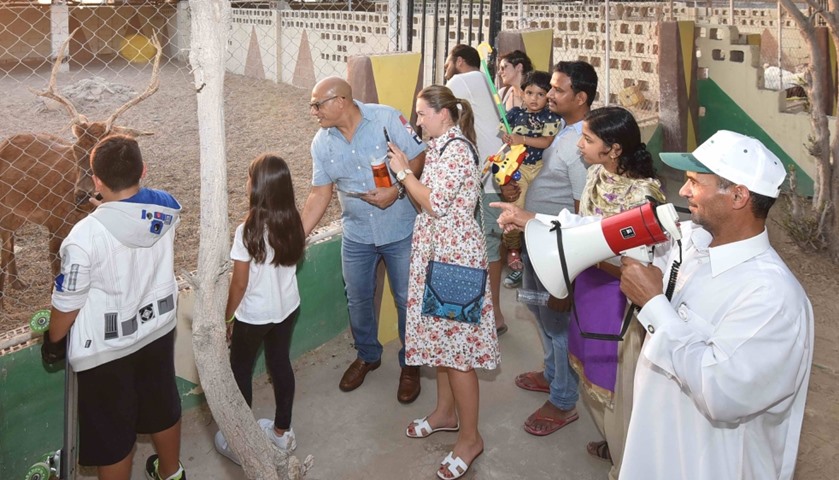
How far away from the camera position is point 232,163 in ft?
25.6

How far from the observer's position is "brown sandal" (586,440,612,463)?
366cm

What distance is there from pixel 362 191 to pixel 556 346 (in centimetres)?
129

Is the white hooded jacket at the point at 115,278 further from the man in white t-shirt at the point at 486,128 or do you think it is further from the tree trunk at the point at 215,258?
the man in white t-shirt at the point at 486,128

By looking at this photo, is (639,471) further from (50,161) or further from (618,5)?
(618,5)

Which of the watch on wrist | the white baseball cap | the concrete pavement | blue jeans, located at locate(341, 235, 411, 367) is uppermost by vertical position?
the white baseball cap

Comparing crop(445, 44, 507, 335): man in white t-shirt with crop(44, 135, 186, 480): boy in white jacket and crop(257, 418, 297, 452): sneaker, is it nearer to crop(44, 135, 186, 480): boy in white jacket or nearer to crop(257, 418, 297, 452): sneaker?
crop(257, 418, 297, 452): sneaker

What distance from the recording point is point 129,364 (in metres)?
2.90

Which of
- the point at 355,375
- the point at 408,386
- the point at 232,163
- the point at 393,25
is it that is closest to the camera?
the point at 408,386

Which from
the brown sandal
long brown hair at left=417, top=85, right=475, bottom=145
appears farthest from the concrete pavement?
long brown hair at left=417, top=85, right=475, bottom=145

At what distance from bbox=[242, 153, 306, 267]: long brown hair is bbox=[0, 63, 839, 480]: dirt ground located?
6.77 ft

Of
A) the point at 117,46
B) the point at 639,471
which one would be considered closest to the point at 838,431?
the point at 639,471

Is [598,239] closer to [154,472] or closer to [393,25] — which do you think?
[154,472]

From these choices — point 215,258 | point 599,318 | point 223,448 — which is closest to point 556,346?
point 599,318

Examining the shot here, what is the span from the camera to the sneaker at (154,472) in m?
3.19
